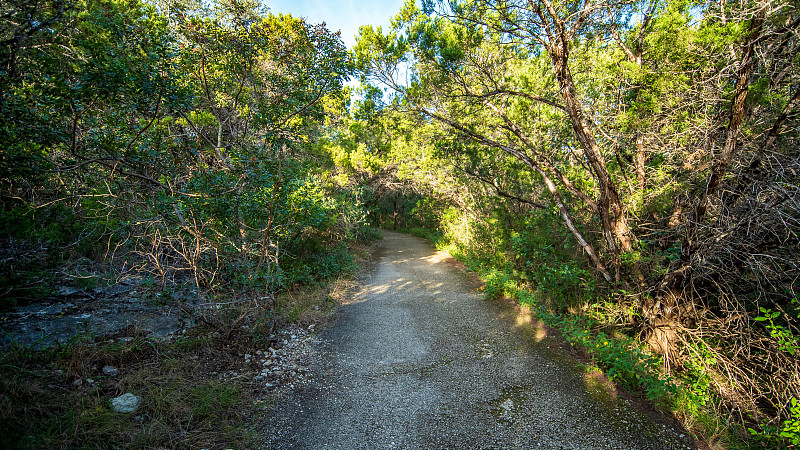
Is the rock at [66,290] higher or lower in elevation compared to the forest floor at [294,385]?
higher

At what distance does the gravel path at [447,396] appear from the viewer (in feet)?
9.84

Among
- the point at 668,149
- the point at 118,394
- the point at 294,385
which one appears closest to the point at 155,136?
the point at 118,394

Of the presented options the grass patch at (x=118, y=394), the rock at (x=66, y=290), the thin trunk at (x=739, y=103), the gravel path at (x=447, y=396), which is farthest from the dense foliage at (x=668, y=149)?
the rock at (x=66, y=290)

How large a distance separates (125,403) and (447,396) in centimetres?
324

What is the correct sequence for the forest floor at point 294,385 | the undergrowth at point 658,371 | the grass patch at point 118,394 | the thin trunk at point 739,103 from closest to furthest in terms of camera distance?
1. the grass patch at point 118,394
2. the forest floor at point 294,385
3. the undergrowth at point 658,371
4. the thin trunk at point 739,103

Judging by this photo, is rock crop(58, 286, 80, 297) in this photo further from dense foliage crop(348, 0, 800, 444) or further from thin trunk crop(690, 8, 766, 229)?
thin trunk crop(690, 8, 766, 229)

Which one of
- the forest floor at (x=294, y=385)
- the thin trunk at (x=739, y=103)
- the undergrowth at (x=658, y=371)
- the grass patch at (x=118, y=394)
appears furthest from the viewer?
the thin trunk at (x=739, y=103)

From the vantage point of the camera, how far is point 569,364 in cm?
439

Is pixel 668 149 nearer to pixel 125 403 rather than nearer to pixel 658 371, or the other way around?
pixel 658 371

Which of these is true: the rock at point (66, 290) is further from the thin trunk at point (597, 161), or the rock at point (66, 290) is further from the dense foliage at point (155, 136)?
the thin trunk at point (597, 161)

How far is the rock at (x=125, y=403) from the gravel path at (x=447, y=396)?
1.24 metres

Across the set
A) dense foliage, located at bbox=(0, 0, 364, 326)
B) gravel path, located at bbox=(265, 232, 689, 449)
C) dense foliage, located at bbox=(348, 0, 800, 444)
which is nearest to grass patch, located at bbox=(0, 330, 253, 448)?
gravel path, located at bbox=(265, 232, 689, 449)

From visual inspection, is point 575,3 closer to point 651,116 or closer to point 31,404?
point 651,116

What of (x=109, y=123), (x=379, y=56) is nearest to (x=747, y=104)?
(x=379, y=56)
